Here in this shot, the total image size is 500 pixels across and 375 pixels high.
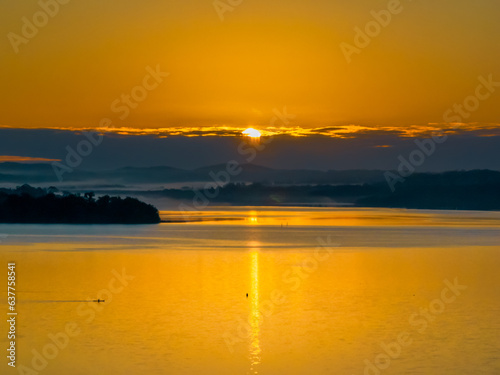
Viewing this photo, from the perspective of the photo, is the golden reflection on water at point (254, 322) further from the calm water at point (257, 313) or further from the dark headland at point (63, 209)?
the dark headland at point (63, 209)

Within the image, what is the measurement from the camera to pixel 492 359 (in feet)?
72.6


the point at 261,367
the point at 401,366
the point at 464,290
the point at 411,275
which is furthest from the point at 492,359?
the point at 411,275

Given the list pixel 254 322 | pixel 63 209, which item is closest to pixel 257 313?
pixel 254 322

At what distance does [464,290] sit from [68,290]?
56.7ft

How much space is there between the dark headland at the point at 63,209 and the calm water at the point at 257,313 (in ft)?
164

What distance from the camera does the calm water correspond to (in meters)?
22.0

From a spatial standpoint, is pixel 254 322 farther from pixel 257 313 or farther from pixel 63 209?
pixel 63 209

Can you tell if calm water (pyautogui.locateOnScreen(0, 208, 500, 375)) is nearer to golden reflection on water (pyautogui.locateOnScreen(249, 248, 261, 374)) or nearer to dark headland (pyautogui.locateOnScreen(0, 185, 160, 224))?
golden reflection on water (pyautogui.locateOnScreen(249, 248, 261, 374))

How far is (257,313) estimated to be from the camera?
2941cm

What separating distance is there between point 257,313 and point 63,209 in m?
80.5

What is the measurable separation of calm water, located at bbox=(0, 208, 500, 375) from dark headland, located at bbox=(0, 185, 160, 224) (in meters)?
50.0

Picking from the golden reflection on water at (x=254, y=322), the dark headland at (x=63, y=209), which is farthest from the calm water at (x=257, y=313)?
the dark headland at (x=63, y=209)

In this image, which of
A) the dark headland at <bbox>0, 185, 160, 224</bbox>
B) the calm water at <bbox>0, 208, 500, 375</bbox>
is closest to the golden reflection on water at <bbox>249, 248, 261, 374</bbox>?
the calm water at <bbox>0, 208, 500, 375</bbox>

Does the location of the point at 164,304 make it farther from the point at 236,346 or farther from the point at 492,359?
the point at 492,359
